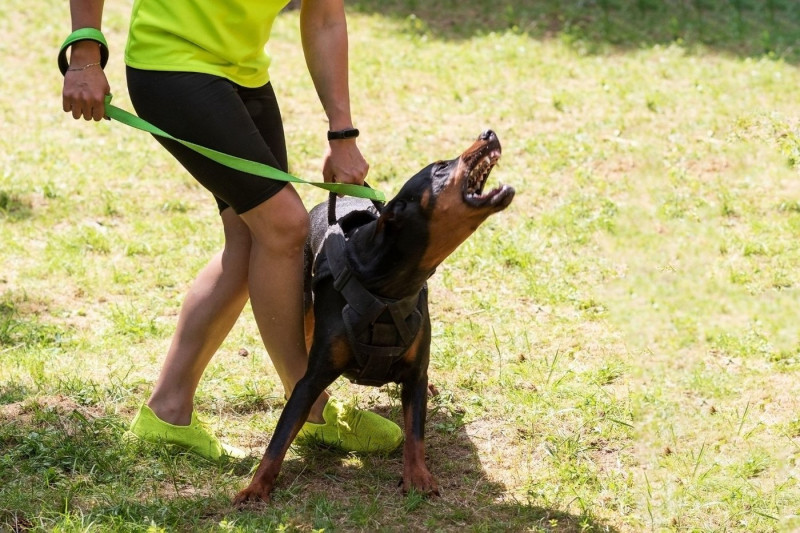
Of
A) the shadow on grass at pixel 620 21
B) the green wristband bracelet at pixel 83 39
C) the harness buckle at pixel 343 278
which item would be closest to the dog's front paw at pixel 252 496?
the harness buckle at pixel 343 278

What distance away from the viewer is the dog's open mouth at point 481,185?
136 inches

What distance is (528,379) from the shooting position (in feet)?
16.2

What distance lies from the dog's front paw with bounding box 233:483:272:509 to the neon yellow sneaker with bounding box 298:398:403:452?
0.51m

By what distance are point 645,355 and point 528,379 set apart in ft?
2.24

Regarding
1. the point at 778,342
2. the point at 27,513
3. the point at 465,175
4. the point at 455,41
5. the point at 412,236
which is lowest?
the point at 27,513

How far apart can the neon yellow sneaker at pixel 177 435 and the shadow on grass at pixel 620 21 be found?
7039 millimetres

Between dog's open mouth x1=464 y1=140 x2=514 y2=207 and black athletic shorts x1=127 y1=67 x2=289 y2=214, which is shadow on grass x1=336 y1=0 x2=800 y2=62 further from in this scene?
black athletic shorts x1=127 y1=67 x2=289 y2=214

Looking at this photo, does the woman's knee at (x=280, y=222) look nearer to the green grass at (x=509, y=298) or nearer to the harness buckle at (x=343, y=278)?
the harness buckle at (x=343, y=278)

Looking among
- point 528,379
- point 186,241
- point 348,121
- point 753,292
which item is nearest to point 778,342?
point 753,292

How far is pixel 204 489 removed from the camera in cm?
395

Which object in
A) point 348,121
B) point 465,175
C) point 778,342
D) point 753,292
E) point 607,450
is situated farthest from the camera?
point 753,292

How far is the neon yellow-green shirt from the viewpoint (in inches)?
139

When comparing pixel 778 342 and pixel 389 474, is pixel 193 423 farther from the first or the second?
pixel 778 342

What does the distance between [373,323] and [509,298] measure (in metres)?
2.22
